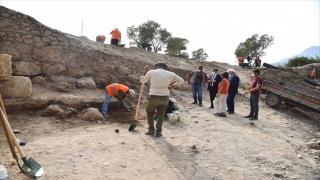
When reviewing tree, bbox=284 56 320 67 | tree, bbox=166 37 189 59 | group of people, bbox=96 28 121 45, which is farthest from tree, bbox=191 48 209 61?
group of people, bbox=96 28 121 45

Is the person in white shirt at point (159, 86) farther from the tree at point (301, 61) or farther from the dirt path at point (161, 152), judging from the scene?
the tree at point (301, 61)

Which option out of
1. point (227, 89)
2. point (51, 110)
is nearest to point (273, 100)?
point (227, 89)

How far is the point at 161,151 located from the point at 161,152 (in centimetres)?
4

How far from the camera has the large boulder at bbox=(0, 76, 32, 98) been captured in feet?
16.8

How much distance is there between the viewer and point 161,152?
3.56 m

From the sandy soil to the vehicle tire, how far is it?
3.28m

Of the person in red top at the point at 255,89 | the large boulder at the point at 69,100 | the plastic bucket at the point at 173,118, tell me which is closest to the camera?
the plastic bucket at the point at 173,118

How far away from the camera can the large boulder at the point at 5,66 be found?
476 cm

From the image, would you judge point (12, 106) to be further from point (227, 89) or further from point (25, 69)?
point (227, 89)

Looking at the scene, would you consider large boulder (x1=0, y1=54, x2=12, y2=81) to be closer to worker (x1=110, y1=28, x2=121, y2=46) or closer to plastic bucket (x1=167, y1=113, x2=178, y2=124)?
plastic bucket (x1=167, y1=113, x2=178, y2=124)

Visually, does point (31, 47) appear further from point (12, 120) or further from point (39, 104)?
point (12, 120)

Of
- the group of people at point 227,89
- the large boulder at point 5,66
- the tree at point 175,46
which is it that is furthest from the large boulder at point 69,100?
the tree at point 175,46

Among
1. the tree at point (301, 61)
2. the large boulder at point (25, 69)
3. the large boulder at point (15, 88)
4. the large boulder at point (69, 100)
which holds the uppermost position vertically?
the tree at point (301, 61)

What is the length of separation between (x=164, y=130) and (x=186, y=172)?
6.50 ft
